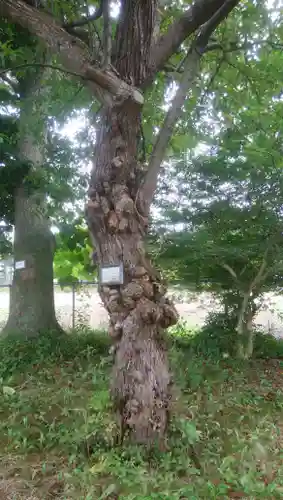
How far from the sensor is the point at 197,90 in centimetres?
630

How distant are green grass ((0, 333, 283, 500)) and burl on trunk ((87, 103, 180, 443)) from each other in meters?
0.29

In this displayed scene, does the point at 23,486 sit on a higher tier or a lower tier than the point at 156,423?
lower

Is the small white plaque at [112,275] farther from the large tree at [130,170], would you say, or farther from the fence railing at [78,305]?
the fence railing at [78,305]

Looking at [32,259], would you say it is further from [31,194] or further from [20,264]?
[31,194]

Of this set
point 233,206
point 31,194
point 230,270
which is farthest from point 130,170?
point 31,194

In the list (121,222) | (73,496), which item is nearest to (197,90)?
(121,222)

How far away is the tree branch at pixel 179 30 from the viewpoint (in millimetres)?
4133

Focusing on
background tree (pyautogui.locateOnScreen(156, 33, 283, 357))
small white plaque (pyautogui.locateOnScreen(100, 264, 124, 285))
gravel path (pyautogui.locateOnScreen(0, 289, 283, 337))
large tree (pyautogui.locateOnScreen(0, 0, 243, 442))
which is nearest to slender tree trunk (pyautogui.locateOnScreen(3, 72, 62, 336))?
gravel path (pyautogui.locateOnScreen(0, 289, 283, 337))

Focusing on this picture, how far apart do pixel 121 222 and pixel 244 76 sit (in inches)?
117

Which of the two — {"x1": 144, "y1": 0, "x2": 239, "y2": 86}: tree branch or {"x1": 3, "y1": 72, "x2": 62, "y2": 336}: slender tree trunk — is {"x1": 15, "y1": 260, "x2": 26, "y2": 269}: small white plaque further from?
{"x1": 144, "y1": 0, "x2": 239, "y2": 86}: tree branch

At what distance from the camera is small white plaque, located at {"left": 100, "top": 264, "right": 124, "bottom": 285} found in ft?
12.4

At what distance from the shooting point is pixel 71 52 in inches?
157

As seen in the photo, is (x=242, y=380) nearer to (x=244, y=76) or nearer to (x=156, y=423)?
(x=156, y=423)

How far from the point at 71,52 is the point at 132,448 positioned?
3452 millimetres
